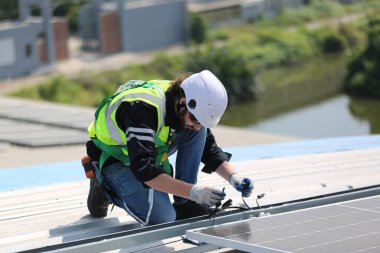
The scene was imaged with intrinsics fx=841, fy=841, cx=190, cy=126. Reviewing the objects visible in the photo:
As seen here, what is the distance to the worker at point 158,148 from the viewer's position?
15.7ft

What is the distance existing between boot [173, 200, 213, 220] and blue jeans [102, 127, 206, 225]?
0.14 feet

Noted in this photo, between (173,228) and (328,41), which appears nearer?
(173,228)

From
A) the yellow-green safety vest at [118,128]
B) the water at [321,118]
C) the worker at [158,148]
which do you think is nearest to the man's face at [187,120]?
the worker at [158,148]

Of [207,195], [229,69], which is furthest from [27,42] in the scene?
[207,195]

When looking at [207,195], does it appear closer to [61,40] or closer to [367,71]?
[367,71]

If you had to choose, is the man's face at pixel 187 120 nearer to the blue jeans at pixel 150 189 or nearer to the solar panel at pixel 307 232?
the blue jeans at pixel 150 189

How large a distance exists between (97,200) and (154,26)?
108 ft

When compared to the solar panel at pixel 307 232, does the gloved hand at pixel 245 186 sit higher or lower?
higher

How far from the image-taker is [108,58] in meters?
35.1

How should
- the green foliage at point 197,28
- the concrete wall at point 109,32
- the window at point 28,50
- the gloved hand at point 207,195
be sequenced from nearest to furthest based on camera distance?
the gloved hand at point 207,195 → the window at point 28,50 → the concrete wall at point 109,32 → the green foliage at point 197,28

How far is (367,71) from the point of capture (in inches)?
1282

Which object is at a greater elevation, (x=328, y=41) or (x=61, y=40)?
(x=61, y=40)

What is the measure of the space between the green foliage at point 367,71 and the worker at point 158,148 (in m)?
27.3

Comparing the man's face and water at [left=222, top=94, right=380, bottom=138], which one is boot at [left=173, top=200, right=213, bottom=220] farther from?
water at [left=222, top=94, right=380, bottom=138]
